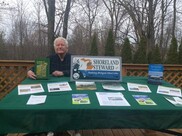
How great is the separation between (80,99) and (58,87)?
34 cm

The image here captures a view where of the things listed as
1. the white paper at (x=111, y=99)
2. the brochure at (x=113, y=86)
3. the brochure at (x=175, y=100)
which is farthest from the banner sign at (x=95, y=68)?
the brochure at (x=175, y=100)

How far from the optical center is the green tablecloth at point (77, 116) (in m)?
1.53

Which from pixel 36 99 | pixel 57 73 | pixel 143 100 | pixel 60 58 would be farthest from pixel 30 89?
pixel 143 100

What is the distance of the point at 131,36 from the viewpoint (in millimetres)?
18016

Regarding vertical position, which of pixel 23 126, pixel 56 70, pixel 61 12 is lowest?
pixel 23 126

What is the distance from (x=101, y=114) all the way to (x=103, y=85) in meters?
0.50

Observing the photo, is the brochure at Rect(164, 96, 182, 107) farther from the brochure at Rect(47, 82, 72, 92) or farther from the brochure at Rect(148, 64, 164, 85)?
the brochure at Rect(47, 82, 72, 92)

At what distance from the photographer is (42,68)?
2172mm

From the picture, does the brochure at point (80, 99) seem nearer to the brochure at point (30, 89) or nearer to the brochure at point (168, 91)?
the brochure at point (30, 89)

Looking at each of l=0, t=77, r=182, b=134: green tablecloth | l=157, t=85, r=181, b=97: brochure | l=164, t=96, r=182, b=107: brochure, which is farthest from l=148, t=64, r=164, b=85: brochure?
l=0, t=77, r=182, b=134: green tablecloth

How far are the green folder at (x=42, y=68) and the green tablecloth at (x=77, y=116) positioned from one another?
20.5 inches

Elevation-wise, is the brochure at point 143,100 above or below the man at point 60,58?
below

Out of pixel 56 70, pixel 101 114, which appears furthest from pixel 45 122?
pixel 56 70

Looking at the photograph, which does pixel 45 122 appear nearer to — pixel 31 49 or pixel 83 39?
pixel 31 49
